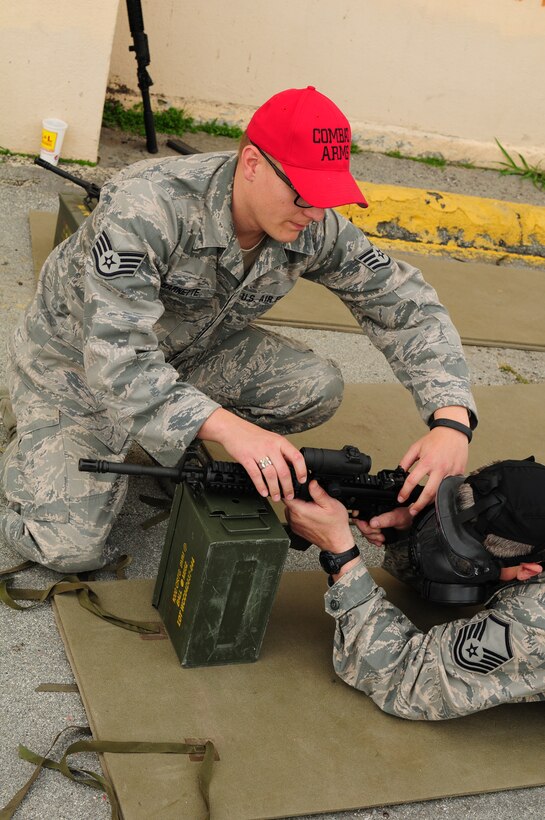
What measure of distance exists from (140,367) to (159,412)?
0.43 feet

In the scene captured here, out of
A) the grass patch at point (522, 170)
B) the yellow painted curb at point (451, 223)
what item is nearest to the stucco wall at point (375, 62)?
the grass patch at point (522, 170)

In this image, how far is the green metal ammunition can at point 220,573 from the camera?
8.16ft

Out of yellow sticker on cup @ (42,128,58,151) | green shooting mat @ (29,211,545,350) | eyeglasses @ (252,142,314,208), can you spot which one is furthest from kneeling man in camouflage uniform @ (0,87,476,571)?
yellow sticker on cup @ (42,128,58,151)

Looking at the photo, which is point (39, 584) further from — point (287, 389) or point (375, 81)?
point (375, 81)

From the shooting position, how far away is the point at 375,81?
6719mm

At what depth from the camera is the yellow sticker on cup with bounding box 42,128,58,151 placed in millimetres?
5426

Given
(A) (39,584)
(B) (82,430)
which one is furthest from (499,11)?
(A) (39,584)

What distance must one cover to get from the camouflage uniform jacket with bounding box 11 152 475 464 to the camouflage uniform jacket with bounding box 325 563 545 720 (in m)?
0.67

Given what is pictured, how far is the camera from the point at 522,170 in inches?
292

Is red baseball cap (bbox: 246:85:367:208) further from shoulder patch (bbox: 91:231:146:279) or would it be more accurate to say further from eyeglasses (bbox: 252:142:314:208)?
shoulder patch (bbox: 91:231:146:279)

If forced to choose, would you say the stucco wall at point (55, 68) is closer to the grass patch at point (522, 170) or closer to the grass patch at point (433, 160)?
the grass patch at point (433, 160)

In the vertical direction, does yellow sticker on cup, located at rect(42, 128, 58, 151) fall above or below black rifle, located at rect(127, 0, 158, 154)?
below

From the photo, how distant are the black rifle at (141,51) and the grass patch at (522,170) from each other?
286cm

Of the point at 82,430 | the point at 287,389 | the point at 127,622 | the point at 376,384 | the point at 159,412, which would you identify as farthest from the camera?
the point at 376,384
